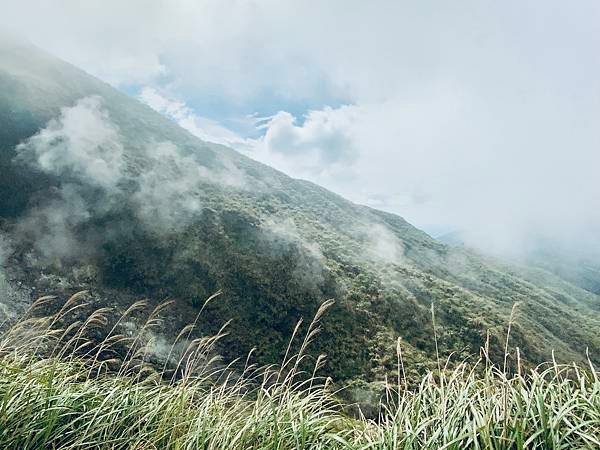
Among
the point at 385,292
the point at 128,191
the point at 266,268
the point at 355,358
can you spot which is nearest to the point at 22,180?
the point at 128,191

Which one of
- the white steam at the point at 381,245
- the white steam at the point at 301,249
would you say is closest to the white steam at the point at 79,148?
the white steam at the point at 301,249

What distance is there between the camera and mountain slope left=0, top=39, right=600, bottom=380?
1861 inches

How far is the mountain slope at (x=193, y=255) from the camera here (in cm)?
4728

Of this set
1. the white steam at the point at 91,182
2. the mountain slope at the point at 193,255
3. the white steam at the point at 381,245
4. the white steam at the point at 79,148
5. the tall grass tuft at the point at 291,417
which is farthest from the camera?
the white steam at the point at 381,245

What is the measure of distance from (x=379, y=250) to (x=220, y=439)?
300 ft

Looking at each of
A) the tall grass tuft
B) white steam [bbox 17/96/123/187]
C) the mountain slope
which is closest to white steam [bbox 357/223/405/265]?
the mountain slope

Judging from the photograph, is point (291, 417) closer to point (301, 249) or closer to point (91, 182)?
point (301, 249)

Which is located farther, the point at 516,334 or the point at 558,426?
the point at 516,334

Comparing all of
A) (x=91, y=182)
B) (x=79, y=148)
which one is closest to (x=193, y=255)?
(x=91, y=182)

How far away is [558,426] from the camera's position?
7.36 feet

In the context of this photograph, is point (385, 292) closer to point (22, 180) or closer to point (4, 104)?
point (22, 180)

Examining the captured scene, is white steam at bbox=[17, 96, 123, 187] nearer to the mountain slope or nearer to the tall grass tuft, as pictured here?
the mountain slope

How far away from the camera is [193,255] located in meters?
56.2

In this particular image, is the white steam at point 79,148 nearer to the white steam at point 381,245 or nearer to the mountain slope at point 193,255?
the mountain slope at point 193,255
